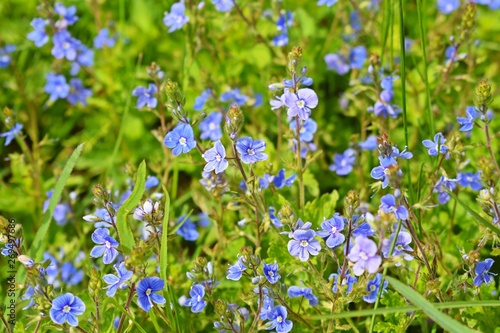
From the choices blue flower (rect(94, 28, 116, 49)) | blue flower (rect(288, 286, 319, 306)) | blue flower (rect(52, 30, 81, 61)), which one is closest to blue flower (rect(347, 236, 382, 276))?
blue flower (rect(288, 286, 319, 306))

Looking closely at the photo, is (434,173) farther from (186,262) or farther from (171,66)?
(171,66)

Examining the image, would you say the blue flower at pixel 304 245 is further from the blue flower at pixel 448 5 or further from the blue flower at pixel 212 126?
the blue flower at pixel 448 5

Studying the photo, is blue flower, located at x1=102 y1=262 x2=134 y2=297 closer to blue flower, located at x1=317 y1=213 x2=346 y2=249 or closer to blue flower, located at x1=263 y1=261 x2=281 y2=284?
blue flower, located at x1=263 y1=261 x2=281 y2=284

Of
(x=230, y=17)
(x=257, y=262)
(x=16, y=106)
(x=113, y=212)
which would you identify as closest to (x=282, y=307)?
(x=257, y=262)

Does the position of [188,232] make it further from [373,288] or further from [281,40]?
[281,40]

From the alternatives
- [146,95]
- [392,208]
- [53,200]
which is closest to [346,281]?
[392,208]

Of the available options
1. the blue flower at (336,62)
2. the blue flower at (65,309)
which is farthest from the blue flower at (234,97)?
the blue flower at (65,309)
